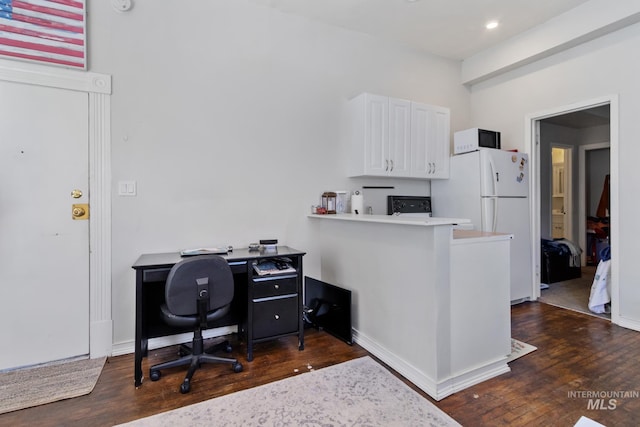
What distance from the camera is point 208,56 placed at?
279 centimetres

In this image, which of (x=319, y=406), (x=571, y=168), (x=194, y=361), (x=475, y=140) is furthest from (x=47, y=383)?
(x=571, y=168)

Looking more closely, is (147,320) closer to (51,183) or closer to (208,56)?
(51,183)

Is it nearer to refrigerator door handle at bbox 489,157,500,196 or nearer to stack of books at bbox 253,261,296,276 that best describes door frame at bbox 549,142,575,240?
refrigerator door handle at bbox 489,157,500,196

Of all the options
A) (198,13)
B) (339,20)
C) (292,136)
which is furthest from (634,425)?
(198,13)

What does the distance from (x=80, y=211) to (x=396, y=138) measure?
2.96 metres

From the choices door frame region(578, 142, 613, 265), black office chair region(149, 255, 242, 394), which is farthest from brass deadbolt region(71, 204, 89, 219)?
door frame region(578, 142, 613, 265)

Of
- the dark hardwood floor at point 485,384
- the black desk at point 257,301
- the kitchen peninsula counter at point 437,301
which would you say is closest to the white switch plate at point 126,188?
the black desk at point 257,301

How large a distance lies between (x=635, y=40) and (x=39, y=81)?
16.6 ft

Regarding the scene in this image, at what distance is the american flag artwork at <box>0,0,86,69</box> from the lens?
7.20ft

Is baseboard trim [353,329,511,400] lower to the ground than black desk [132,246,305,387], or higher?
lower

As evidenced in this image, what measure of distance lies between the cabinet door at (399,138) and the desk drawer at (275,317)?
1.78 metres

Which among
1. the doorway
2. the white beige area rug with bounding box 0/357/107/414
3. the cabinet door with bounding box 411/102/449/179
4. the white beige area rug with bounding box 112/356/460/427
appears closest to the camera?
the white beige area rug with bounding box 112/356/460/427

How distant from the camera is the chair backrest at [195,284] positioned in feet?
6.38

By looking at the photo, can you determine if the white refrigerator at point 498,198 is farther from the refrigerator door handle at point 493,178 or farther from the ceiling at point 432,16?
the ceiling at point 432,16
